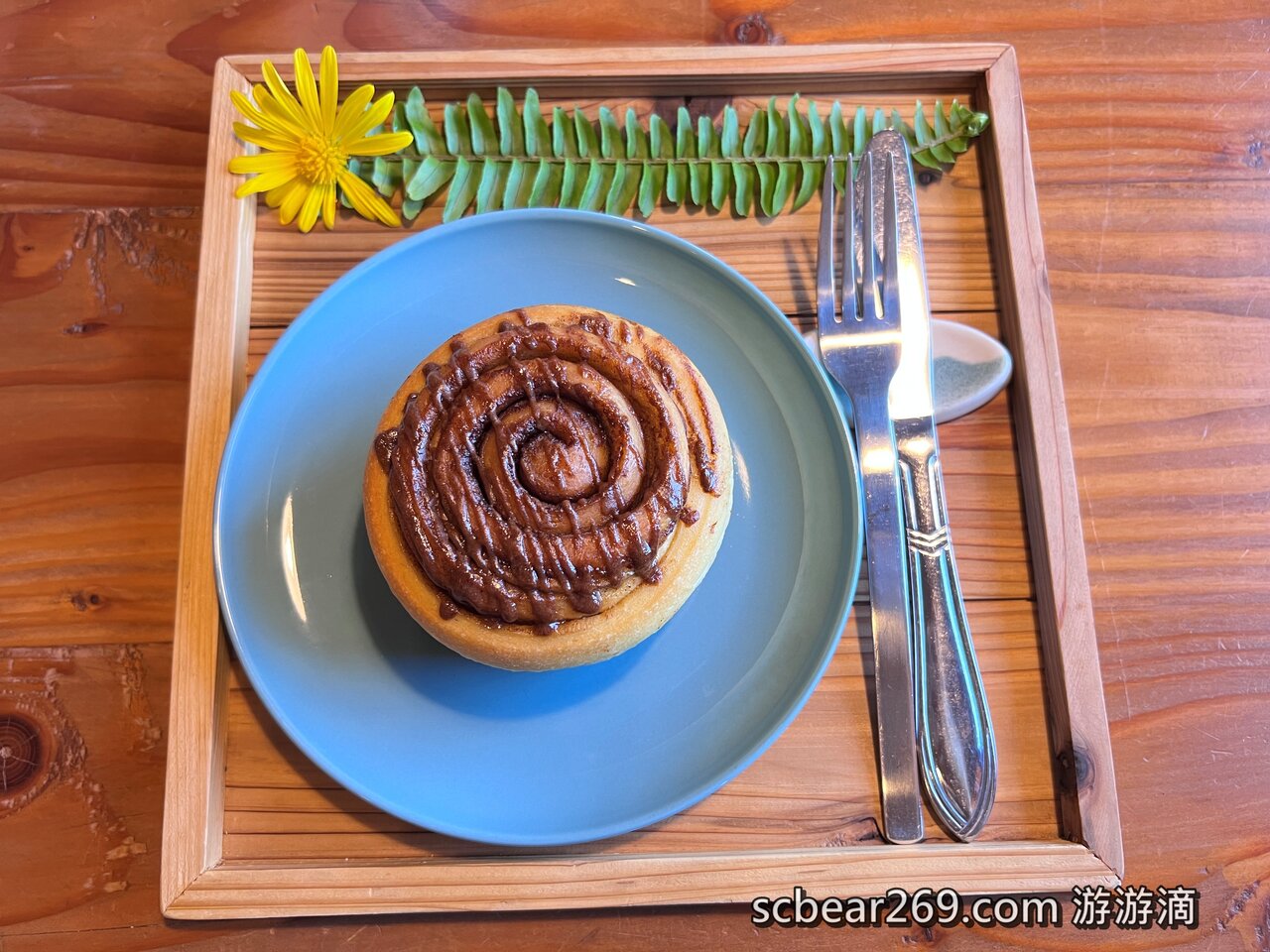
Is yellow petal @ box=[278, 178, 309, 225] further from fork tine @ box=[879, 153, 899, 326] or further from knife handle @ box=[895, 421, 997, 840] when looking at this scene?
knife handle @ box=[895, 421, 997, 840]

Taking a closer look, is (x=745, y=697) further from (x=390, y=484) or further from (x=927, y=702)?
(x=390, y=484)

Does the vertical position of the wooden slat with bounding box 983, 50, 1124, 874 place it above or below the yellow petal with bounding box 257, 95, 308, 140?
below

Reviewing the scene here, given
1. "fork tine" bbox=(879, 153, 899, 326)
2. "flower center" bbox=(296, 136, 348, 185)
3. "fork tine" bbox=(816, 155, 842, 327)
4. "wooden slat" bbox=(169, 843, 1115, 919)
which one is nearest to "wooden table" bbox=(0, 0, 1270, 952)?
"wooden slat" bbox=(169, 843, 1115, 919)

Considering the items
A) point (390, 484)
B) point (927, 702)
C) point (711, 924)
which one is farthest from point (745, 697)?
point (390, 484)

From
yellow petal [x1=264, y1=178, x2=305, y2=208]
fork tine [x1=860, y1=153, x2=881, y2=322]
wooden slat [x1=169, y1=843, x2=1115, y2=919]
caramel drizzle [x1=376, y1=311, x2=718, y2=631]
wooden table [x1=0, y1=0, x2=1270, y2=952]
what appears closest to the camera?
caramel drizzle [x1=376, y1=311, x2=718, y2=631]

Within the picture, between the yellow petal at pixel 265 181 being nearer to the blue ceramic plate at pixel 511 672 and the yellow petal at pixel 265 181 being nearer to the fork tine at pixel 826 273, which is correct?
the blue ceramic plate at pixel 511 672

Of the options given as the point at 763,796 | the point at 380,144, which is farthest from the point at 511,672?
the point at 380,144

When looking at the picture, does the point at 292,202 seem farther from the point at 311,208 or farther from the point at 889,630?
the point at 889,630

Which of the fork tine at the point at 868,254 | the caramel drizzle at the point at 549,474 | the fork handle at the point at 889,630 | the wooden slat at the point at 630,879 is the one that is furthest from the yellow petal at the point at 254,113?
the wooden slat at the point at 630,879
